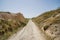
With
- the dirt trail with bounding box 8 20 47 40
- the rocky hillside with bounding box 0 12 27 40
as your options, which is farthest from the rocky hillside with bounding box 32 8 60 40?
the rocky hillside with bounding box 0 12 27 40

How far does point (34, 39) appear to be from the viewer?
1838cm

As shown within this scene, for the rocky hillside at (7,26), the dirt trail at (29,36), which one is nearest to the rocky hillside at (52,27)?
the dirt trail at (29,36)

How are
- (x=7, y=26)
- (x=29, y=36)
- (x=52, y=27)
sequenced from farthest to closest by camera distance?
(x=7, y=26)
(x=52, y=27)
(x=29, y=36)

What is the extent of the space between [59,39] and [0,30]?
37.8 feet

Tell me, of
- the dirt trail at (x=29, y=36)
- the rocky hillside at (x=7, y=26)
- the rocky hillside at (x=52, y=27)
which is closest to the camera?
the dirt trail at (x=29, y=36)

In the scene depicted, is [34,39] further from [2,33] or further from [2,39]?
[2,33]

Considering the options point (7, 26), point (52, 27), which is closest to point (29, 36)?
point (52, 27)

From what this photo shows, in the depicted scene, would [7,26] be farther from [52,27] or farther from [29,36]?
[29,36]

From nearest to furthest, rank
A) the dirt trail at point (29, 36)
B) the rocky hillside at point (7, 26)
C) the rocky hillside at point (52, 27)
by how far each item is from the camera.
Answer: the dirt trail at point (29, 36) < the rocky hillside at point (52, 27) < the rocky hillside at point (7, 26)

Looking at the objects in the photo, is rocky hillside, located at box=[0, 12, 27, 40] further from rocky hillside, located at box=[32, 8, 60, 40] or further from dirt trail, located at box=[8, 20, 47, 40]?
rocky hillside, located at box=[32, 8, 60, 40]

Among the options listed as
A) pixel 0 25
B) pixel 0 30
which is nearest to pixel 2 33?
pixel 0 30

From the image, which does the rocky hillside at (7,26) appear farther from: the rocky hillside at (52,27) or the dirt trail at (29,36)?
the rocky hillside at (52,27)

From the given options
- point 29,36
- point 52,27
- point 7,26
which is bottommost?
point 29,36

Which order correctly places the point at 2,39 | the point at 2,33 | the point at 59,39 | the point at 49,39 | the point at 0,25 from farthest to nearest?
the point at 0,25 → the point at 2,33 → the point at 2,39 → the point at 49,39 → the point at 59,39
